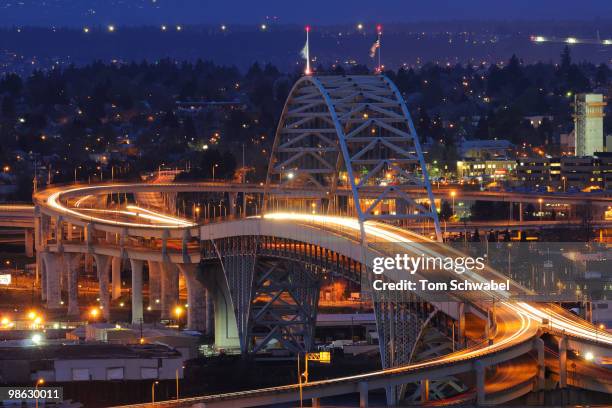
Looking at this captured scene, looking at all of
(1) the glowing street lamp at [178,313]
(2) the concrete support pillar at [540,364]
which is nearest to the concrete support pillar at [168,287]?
(1) the glowing street lamp at [178,313]

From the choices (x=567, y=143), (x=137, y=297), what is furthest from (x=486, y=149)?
(x=137, y=297)

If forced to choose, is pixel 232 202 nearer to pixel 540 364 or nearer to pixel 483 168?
pixel 483 168

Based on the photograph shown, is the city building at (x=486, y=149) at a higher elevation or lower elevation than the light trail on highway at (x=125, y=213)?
lower

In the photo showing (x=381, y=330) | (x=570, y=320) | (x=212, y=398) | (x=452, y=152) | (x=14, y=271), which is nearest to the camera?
(x=212, y=398)

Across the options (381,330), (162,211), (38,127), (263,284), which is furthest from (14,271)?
(38,127)

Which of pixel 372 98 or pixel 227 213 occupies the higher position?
pixel 372 98

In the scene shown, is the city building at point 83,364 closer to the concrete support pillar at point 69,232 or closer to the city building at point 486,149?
the concrete support pillar at point 69,232

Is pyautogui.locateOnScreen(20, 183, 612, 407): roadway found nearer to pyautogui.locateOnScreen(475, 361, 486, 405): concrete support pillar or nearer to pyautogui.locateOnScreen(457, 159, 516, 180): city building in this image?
pyautogui.locateOnScreen(475, 361, 486, 405): concrete support pillar

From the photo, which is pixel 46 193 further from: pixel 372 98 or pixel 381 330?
pixel 381 330
